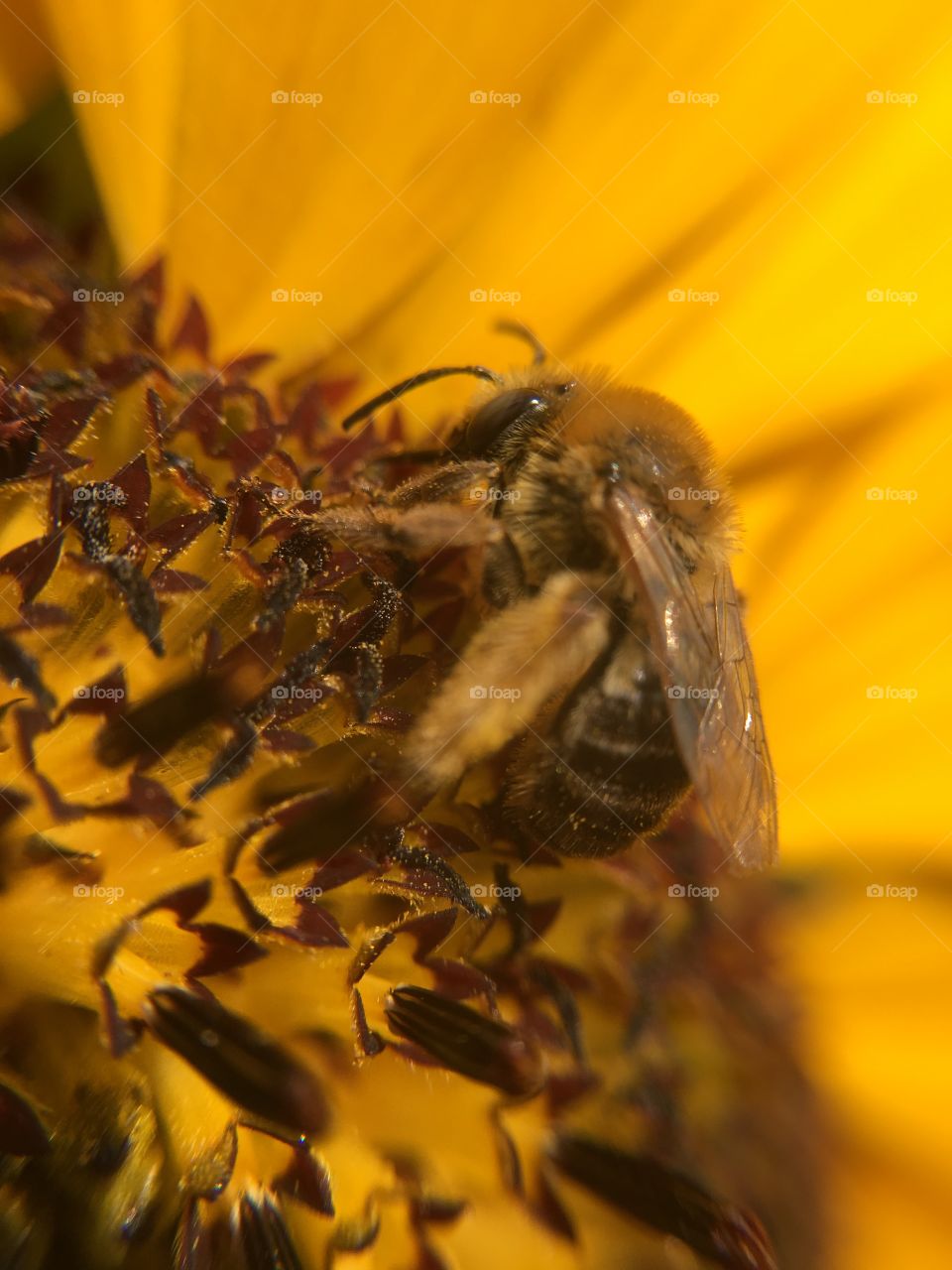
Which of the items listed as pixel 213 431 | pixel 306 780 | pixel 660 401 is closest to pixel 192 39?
pixel 213 431

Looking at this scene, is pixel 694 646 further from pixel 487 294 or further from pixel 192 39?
pixel 192 39

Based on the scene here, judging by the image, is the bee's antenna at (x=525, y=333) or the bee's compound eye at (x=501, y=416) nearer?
the bee's compound eye at (x=501, y=416)

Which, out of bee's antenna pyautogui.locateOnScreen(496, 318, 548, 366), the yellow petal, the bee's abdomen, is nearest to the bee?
the bee's abdomen

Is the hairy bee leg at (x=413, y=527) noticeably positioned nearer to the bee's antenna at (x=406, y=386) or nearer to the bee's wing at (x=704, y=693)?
the bee's wing at (x=704, y=693)

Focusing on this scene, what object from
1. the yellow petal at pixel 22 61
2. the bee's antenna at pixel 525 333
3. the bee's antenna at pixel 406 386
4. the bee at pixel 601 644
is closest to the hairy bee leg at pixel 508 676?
the bee at pixel 601 644

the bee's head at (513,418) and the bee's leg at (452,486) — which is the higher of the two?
the bee's head at (513,418)

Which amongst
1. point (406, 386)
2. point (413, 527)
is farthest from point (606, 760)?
point (406, 386)

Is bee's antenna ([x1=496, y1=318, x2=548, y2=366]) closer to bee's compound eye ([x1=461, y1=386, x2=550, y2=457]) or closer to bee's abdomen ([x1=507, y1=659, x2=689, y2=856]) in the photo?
bee's compound eye ([x1=461, y1=386, x2=550, y2=457])
